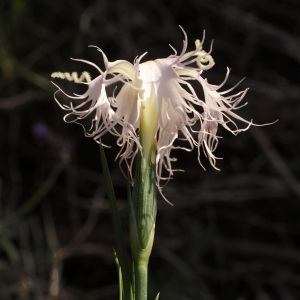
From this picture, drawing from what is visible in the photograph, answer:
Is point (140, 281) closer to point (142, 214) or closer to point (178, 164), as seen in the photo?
point (142, 214)

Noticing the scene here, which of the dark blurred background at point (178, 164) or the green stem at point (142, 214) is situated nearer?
the green stem at point (142, 214)

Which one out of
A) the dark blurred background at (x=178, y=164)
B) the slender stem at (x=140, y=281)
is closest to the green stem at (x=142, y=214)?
the slender stem at (x=140, y=281)

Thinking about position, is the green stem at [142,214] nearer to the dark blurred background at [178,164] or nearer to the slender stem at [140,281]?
the slender stem at [140,281]

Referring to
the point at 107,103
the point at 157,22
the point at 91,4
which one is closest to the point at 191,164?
the point at 157,22

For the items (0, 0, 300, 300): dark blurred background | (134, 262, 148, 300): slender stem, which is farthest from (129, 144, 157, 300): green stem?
(0, 0, 300, 300): dark blurred background

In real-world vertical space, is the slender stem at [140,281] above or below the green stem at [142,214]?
below

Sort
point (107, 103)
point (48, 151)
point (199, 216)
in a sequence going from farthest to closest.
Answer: point (199, 216), point (48, 151), point (107, 103)

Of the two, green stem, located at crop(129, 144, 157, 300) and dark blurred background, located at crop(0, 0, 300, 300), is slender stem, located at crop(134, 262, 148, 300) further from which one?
dark blurred background, located at crop(0, 0, 300, 300)

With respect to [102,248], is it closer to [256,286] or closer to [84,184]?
[84,184]
